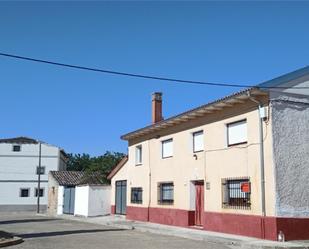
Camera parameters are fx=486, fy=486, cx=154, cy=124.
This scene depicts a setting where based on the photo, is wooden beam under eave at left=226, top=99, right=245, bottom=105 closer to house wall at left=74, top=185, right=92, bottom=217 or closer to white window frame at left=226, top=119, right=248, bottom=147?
white window frame at left=226, top=119, right=248, bottom=147

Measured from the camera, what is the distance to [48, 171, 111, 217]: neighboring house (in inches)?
1371

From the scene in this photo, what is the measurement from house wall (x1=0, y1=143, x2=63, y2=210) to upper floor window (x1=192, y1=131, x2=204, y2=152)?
3556cm

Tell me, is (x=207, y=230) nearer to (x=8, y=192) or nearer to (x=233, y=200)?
(x=233, y=200)

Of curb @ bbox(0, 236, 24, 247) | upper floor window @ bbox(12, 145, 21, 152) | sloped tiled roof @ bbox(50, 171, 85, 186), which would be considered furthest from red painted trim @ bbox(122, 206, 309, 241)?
upper floor window @ bbox(12, 145, 21, 152)

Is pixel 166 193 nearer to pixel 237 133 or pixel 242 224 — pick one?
pixel 237 133

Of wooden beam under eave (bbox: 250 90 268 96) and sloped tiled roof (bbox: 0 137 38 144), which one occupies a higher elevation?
sloped tiled roof (bbox: 0 137 38 144)

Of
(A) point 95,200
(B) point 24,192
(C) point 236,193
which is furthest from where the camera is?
(B) point 24,192

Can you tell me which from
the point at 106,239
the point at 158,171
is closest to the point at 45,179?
the point at 158,171

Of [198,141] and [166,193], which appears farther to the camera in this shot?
[166,193]

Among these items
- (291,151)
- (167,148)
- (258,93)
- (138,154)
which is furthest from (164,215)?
(258,93)

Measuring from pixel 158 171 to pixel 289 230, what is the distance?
35.6 ft

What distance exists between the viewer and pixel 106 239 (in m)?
18.0

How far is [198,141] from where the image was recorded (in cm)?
2269

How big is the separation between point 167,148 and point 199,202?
4421 millimetres
